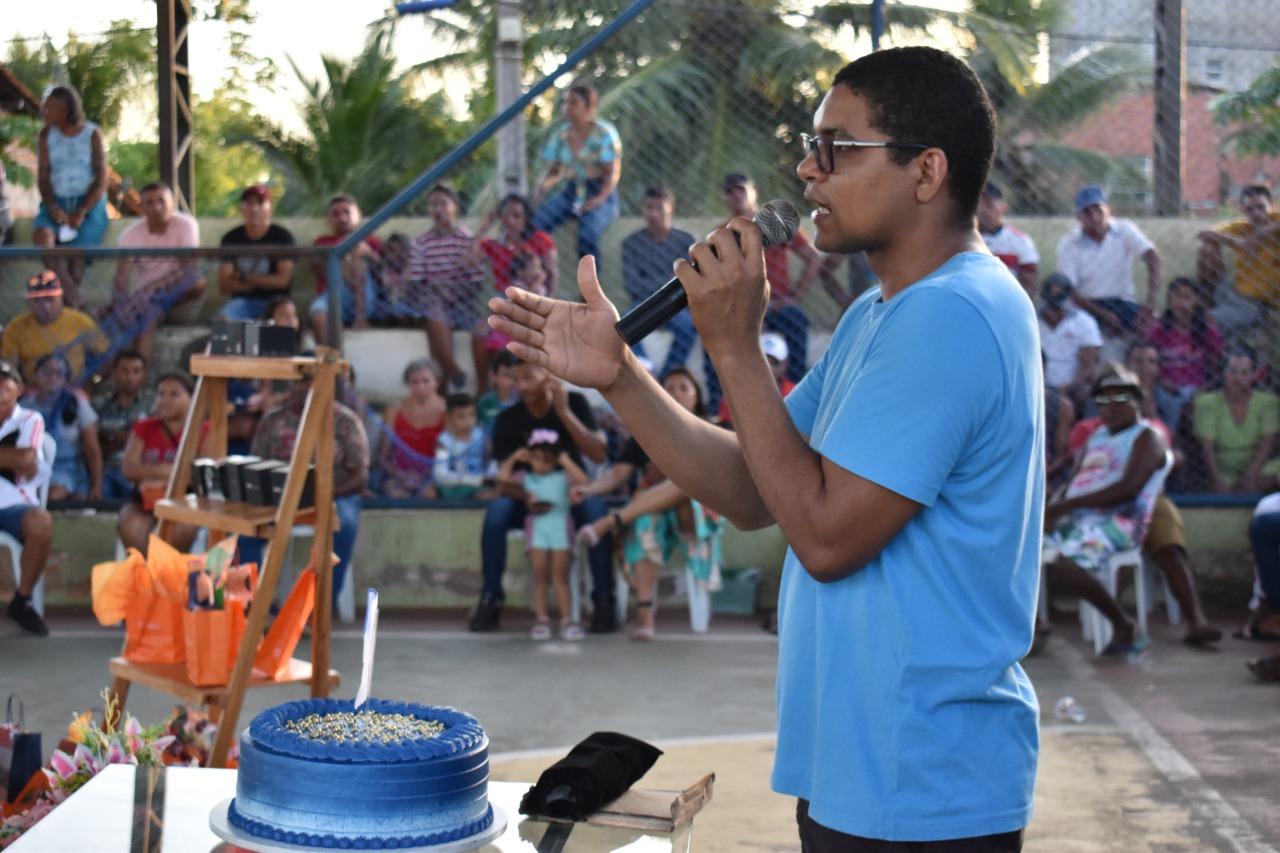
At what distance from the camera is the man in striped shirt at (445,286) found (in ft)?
26.2

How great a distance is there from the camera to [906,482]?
184cm

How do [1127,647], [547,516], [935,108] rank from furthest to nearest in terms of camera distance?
[547,516], [1127,647], [935,108]

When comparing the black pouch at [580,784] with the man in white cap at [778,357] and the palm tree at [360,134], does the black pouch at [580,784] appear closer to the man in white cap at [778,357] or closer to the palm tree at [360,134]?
the man in white cap at [778,357]

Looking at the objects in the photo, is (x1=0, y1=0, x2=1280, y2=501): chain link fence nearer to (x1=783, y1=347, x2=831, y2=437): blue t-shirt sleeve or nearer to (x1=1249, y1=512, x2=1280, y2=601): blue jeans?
(x1=1249, y1=512, x2=1280, y2=601): blue jeans

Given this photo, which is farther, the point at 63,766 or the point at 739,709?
the point at 739,709

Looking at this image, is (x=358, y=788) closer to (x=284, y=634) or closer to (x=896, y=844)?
(x=896, y=844)

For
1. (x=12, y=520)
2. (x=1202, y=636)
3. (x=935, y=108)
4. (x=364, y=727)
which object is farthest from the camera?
(x=12, y=520)

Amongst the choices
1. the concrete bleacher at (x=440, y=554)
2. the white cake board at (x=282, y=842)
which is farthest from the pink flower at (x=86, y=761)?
the concrete bleacher at (x=440, y=554)

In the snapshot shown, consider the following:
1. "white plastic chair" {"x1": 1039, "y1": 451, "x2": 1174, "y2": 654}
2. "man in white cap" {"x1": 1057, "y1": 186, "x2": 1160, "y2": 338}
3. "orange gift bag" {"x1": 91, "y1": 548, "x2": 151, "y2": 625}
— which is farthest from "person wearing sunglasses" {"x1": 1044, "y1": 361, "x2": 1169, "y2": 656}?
"orange gift bag" {"x1": 91, "y1": 548, "x2": 151, "y2": 625}

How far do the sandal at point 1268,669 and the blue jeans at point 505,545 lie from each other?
2825 millimetres

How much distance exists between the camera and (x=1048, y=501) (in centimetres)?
761

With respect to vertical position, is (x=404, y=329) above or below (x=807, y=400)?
below

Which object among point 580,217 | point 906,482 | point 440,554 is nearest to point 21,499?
point 440,554

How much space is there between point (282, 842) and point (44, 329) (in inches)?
254
